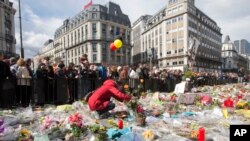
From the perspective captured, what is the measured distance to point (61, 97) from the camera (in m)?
11.4

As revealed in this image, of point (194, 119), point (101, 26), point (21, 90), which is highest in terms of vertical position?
point (101, 26)

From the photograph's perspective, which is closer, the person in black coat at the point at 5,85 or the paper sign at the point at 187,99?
the person in black coat at the point at 5,85

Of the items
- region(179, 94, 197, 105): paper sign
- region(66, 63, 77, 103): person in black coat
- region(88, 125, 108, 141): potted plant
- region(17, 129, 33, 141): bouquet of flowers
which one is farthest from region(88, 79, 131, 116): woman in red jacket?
region(66, 63, 77, 103): person in black coat

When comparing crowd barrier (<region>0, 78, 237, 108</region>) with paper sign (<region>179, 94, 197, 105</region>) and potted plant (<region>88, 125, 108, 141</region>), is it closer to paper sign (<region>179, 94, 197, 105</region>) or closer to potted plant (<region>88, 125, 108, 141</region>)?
paper sign (<region>179, 94, 197, 105</region>)

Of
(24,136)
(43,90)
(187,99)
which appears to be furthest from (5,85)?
(187,99)

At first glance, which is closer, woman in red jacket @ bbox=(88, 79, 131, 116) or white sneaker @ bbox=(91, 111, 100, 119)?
woman in red jacket @ bbox=(88, 79, 131, 116)

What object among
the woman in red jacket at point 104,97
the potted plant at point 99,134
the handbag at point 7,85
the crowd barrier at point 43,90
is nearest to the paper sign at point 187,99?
the woman in red jacket at point 104,97

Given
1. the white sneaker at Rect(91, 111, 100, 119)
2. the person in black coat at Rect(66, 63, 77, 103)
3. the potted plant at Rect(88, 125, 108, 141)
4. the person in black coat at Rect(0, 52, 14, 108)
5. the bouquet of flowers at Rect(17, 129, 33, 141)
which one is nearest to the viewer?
the potted plant at Rect(88, 125, 108, 141)

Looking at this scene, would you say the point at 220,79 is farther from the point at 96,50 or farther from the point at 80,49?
the point at 80,49

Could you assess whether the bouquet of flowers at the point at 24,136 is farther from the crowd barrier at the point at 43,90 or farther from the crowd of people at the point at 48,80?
the crowd barrier at the point at 43,90

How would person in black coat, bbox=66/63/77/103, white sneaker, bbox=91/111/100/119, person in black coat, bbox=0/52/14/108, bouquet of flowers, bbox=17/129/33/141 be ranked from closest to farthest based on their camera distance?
bouquet of flowers, bbox=17/129/33/141
white sneaker, bbox=91/111/100/119
person in black coat, bbox=0/52/14/108
person in black coat, bbox=66/63/77/103

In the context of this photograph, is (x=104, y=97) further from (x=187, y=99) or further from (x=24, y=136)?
(x=187, y=99)

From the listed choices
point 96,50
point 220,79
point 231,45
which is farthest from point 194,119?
point 231,45

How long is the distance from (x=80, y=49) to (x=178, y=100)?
77301mm
